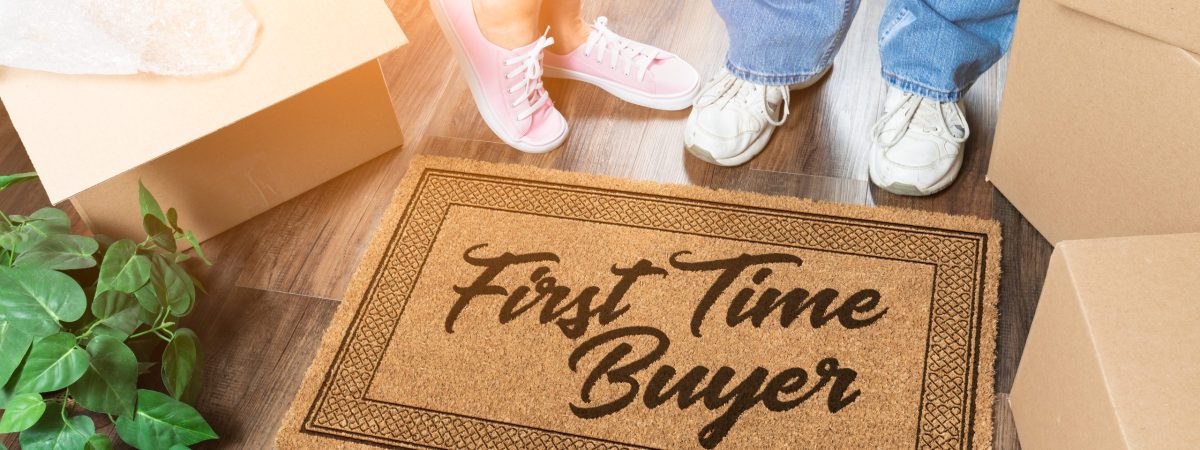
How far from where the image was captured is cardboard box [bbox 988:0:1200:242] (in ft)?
2.92

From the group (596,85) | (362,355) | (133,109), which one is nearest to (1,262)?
(133,109)

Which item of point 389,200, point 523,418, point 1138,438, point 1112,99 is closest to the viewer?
point 1138,438

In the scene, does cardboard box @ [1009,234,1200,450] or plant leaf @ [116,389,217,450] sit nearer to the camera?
cardboard box @ [1009,234,1200,450]

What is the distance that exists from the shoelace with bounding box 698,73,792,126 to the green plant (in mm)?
735

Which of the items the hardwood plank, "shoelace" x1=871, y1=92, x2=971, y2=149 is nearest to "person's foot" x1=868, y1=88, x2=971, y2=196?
"shoelace" x1=871, y1=92, x2=971, y2=149

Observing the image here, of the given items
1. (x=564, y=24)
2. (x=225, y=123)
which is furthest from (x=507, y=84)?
(x=225, y=123)

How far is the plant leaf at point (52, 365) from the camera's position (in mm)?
924

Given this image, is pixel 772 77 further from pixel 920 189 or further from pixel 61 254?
pixel 61 254

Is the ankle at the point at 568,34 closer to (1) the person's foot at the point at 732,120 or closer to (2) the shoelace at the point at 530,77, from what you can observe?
(2) the shoelace at the point at 530,77

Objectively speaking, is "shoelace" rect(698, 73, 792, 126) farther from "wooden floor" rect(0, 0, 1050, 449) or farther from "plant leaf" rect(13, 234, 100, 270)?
"plant leaf" rect(13, 234, 100, 270)

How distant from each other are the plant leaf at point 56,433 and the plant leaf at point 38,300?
0.10 meters

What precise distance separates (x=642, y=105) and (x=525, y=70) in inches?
8.1

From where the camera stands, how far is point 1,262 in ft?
3.31

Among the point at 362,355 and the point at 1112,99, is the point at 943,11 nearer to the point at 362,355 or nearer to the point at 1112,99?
the point at 1112,99
